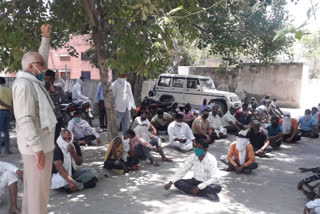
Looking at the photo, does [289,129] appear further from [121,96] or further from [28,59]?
[28,59]

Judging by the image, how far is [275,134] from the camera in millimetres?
9102

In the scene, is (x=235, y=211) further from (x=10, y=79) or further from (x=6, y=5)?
(x=10, y=79)

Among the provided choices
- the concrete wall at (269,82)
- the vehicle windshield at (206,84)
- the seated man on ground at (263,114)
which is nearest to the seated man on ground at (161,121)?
the seated man on ground at (263,114)

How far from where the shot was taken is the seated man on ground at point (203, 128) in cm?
916

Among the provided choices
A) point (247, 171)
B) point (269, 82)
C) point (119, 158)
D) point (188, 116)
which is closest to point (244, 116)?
point (188, 116)

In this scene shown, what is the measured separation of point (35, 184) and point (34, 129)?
1.82ft

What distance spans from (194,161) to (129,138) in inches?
69.1

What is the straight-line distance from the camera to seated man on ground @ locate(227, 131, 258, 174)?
652 centimetres

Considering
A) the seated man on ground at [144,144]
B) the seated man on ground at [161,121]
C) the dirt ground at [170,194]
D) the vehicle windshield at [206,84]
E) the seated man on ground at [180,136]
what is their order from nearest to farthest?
the dirt ground at [170,194]
the seated man on ground at [144,144]
the seated man on ground at [180,136]
the seated man on ground at [161,121]
the vehicle windshield at [206,84]

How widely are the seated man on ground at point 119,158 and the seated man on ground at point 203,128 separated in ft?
9.87

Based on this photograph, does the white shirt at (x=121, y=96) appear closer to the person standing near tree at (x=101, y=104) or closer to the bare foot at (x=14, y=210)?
the person standing near tree at (x=101, y=104)

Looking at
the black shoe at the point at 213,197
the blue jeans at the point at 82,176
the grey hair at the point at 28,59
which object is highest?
the grey hair at the point at 28,59

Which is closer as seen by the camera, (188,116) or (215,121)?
(215,121)

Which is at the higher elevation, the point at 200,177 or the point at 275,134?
the point at 275,134
